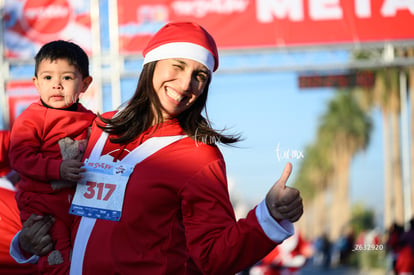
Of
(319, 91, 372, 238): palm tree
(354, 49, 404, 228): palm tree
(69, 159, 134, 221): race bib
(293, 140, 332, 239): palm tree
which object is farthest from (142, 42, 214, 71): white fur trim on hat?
(293, 140, 332, 239): palm tree

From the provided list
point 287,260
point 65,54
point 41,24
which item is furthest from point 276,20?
point 65,54

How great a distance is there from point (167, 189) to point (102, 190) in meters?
0.22

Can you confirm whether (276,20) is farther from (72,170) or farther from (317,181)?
(317,181)

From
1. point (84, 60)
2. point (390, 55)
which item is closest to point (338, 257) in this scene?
point (390, 55)

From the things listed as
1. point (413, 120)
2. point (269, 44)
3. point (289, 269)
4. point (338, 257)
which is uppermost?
point (269, 44)

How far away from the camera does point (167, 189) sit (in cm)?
191

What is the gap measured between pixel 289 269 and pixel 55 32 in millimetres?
4595

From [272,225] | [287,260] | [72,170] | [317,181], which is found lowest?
[317,181]

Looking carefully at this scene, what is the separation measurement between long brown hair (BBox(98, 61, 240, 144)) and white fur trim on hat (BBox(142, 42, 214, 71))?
4cm

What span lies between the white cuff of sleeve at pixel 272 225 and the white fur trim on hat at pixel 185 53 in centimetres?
52

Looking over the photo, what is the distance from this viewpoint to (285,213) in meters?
1.64

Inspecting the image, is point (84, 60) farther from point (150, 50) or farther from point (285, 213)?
point (285, 213)

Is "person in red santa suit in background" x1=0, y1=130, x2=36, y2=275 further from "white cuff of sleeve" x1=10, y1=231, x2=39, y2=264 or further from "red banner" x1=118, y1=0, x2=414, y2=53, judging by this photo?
"red banner" x1=118, y1=0, x2=414, y2=53

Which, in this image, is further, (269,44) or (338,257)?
Result: (338,257)
